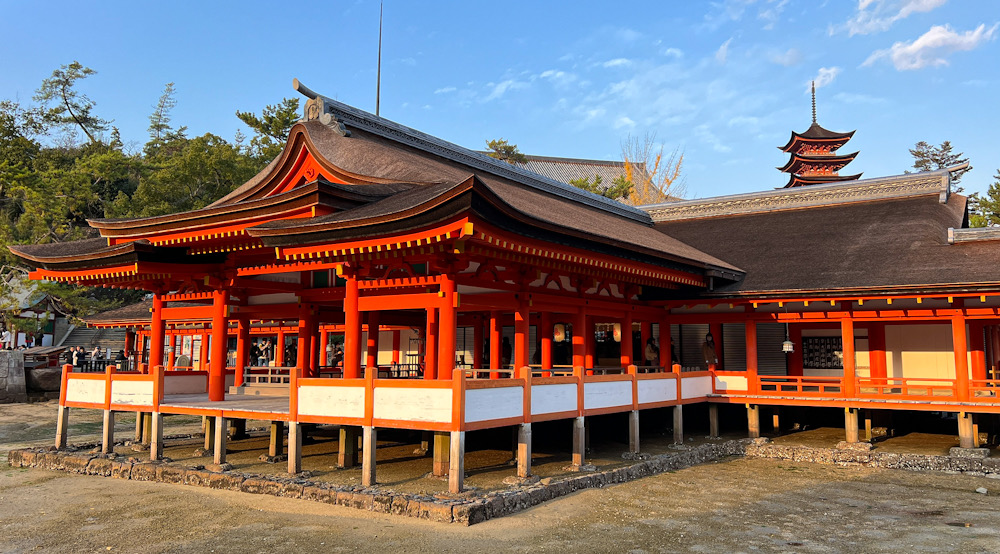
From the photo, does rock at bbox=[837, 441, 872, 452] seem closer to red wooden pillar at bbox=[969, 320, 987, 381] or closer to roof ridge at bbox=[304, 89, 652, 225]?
red wooden pillar at bbox=[969, 320, 987, 381]

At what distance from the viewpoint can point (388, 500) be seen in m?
9.89

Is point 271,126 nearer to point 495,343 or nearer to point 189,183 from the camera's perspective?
point 189,183

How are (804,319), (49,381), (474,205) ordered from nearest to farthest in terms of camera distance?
(474,205) < (804,319) < (49,381)

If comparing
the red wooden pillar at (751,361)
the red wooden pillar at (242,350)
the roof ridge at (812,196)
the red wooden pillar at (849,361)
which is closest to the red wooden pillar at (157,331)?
the red wooden pillar at (242,350)

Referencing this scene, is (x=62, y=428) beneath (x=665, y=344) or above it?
beneath

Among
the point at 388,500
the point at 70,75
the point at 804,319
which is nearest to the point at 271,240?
the point at 388,500

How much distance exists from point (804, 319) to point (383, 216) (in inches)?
436

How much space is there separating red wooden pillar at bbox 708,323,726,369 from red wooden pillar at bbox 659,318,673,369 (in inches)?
66.3

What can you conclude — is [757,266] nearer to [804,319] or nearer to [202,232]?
[804,319]

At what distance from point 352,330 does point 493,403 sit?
→ 2.92m

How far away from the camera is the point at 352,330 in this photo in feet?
39.4

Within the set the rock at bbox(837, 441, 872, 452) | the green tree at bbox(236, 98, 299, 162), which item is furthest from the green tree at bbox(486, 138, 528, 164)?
the rock at bbox(837, 441, 872, 452)

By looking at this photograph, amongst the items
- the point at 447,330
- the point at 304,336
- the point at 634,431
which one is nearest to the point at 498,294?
the point at 447,330

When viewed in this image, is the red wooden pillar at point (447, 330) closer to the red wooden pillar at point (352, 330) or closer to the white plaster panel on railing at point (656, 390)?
the red wooden pillar at point (352, 330)
